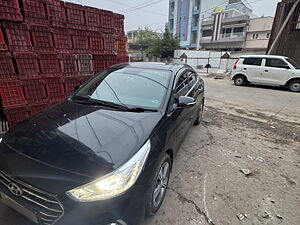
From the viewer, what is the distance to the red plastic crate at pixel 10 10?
2643 millimetres

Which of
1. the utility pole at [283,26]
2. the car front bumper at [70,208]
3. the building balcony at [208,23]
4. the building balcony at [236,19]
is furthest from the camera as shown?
the building balcony at [208,23]

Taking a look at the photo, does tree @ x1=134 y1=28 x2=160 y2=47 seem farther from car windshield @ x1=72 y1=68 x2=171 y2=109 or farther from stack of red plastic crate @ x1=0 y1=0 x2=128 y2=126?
car windshield @ x1=72 y1=68 x2=171 y2=109

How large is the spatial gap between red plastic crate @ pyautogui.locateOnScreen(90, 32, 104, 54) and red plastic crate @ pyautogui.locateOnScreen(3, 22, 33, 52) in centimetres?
126

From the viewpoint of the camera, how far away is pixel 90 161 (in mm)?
1170

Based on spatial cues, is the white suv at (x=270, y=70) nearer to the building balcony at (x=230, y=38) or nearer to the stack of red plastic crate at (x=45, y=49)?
the stack of red plastic crate at (x=45, y=49)

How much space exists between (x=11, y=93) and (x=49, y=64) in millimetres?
863

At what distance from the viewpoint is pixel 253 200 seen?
6.22ft

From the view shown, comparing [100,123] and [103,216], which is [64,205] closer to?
[103,216]

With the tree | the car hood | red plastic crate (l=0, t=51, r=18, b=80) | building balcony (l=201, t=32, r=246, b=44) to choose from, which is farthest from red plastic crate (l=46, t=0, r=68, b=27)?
the tree

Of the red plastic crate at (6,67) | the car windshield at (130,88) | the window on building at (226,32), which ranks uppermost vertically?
the window on building at (226,32)

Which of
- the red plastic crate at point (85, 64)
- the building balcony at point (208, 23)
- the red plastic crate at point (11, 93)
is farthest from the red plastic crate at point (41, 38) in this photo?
the building balcony at point (208, 23)

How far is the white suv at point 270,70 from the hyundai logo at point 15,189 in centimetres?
1003

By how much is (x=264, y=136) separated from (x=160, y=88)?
2.81 metres

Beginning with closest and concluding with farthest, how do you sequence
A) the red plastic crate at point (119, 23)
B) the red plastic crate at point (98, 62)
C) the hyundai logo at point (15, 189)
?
the hyundai logo at point (15, 189), the red plastic crate at point (98, 62), the red plastic crate at point (119, 23)
